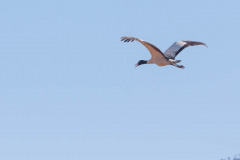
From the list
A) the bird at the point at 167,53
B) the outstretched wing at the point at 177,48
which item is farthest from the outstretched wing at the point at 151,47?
the outstretched wing at the point at 177,48

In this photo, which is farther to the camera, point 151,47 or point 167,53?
point 167,53

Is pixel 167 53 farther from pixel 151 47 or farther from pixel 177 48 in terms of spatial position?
pixel 151 47

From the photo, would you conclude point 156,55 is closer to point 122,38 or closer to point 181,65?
point 181,65

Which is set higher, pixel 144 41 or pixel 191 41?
pixel 191 41

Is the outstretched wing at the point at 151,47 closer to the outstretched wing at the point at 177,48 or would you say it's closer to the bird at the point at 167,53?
the bird at the point at 167,53

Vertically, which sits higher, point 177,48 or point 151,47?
point 177,48

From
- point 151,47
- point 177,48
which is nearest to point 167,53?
point 177,48

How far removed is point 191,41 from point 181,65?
11.6ft

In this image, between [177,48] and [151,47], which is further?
[177,48]

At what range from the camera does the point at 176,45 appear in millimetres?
92375

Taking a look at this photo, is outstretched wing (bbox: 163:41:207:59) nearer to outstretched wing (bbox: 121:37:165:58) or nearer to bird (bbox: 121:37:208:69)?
bird (bbox: 121:37:208:69)

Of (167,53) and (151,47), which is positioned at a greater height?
(167,53)

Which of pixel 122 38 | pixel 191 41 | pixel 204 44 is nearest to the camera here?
pixel 122 38

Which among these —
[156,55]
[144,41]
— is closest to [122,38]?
[144,41]
